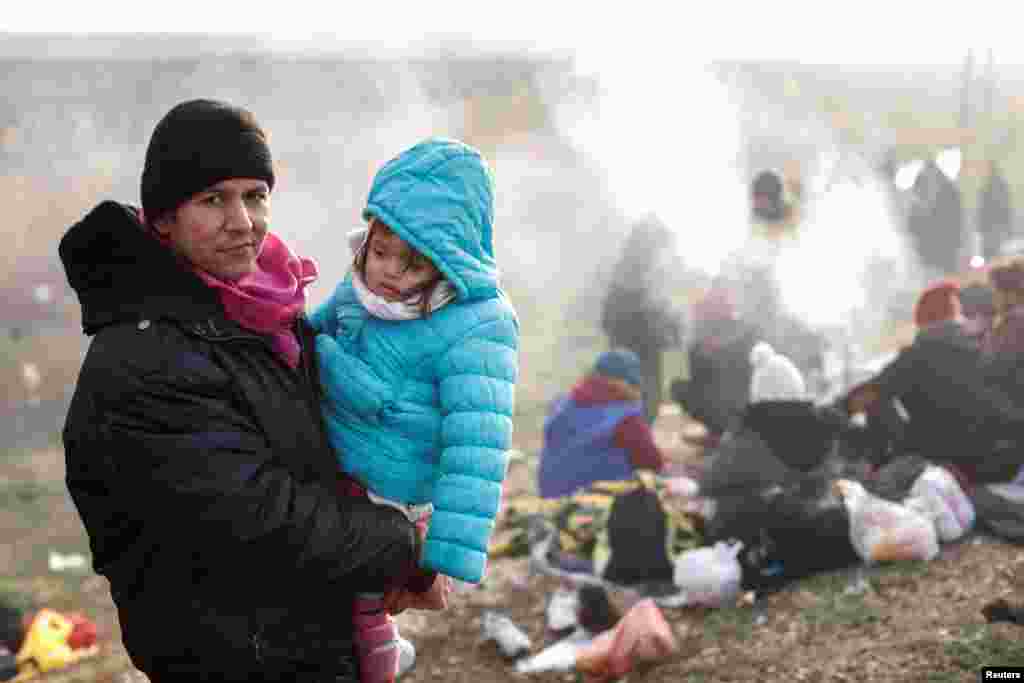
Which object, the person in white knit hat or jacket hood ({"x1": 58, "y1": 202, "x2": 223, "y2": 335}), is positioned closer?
jacket hood ({"x1": 58, "y1": 202, "x2": 223, "y2": 335})

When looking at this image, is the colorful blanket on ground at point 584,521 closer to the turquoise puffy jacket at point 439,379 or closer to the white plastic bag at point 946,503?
the white plastic bag at point 946,503

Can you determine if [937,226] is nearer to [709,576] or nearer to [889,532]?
[889,532]

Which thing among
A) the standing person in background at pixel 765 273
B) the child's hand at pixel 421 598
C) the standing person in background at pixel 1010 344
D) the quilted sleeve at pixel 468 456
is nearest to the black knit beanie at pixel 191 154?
the quilted sleeve at pixel 468 456

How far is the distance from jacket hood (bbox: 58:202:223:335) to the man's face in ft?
0.17

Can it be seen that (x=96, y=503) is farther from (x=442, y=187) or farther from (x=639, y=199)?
(x=639, y=199)

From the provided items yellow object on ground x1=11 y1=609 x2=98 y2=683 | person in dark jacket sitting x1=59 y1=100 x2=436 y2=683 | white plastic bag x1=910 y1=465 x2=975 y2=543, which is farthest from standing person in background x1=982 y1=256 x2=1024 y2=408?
yellow object on ground x1=11 y1=609 x2=98 y2=683

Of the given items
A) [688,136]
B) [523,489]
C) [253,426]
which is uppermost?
[688,136]

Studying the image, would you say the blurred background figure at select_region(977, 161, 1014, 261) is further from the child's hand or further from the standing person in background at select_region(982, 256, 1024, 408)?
the child's hand

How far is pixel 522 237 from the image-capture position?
54.7ft

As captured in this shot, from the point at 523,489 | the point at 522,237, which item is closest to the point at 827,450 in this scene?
the point at 523,489

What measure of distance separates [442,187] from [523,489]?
6.73 metres

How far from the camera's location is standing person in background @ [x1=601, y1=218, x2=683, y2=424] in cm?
891

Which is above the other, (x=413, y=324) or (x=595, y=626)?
(x=413, y=324)

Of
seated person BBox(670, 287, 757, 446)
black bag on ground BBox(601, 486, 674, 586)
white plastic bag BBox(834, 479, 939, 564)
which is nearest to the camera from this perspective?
white plastic bag BBox(834, 479, 939, 564)
